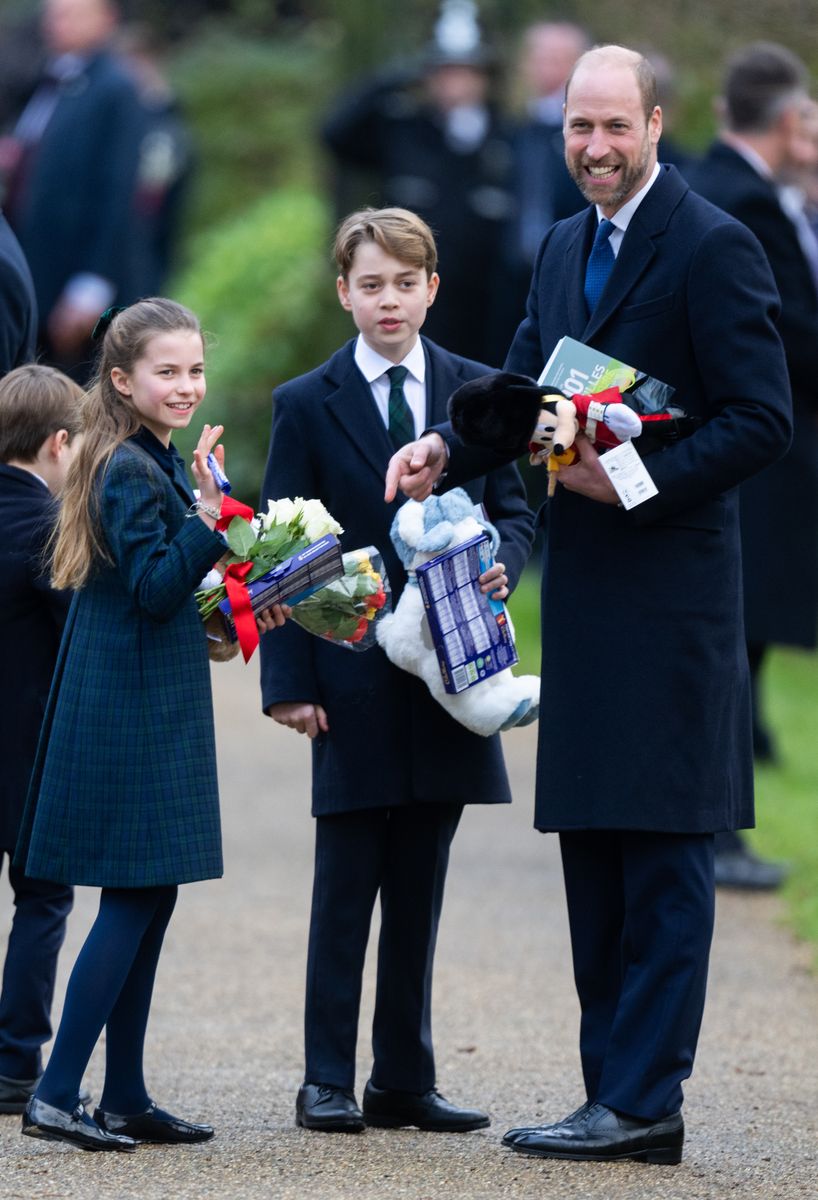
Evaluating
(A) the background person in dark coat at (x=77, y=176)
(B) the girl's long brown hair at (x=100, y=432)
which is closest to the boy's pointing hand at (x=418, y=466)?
(B) the girl's long brown hair at (x=100, y=432)

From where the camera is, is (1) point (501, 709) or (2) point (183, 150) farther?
(2) point (183, 150)

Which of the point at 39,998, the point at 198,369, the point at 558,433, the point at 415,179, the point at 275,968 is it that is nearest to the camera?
the point at 558,433

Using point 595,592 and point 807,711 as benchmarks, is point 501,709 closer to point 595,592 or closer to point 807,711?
point 595,592

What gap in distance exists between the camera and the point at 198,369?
4285 millimetres

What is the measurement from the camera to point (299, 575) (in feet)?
13.5

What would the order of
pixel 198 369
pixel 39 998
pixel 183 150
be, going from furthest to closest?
pixel 183 150, pixel 39 998, pixel 198 369

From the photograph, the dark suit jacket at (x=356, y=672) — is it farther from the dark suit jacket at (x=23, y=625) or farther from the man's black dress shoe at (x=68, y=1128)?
the man's black dress shoe at (x=68, y=1128)

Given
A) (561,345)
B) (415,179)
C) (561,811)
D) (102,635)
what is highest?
(415,179)

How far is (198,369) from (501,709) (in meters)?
0.87

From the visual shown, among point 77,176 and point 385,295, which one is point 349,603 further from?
point 77,176

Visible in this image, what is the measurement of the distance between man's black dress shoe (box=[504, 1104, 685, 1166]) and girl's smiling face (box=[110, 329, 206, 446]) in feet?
4.86

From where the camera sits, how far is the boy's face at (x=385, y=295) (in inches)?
175

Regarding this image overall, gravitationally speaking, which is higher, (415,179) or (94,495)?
(415,179)

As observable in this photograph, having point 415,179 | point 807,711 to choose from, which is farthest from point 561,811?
point 415,179
